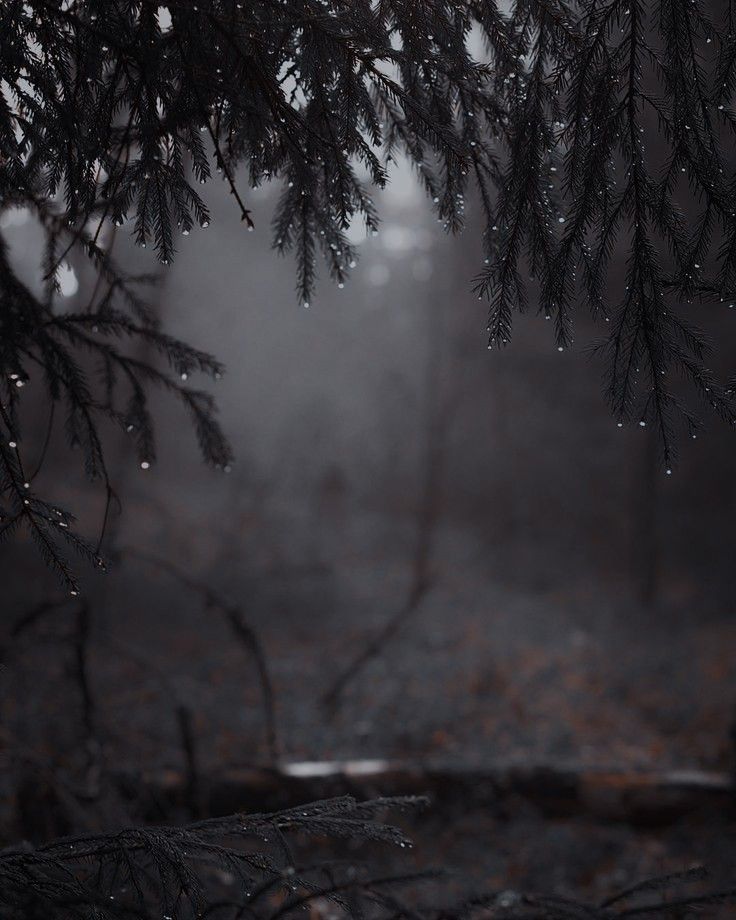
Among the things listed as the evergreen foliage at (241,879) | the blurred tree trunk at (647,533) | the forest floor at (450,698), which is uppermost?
the blurred tree trunk at (647,533)

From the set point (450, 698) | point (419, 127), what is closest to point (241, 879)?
point (419, 127)

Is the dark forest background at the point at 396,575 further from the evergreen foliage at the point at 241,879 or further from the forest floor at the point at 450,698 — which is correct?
the evergreen foliage at the point at 241,879

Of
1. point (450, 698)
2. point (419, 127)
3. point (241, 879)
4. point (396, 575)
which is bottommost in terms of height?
point (241, 879)

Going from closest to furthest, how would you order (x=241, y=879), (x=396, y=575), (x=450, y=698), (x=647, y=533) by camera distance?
(x=241, y=879)
(x=450, y=698)
(x=647, y=533)
(x=396, y=575)

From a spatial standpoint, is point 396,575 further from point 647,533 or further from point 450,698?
point 450,698

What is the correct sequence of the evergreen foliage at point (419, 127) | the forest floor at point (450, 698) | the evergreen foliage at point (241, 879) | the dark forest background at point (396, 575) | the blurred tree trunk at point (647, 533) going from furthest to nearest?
the blurred tree trunk at point (647, 533), the dark forest background at point (396, 575), the forest floor at point (450, 698), the evergreen foliage at point (419, 127), the evergreen foliage at point (241, 879)

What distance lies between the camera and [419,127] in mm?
2377

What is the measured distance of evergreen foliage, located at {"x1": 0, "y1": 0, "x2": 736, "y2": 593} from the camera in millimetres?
2084

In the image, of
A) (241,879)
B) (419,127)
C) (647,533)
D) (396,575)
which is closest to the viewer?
(241,879)

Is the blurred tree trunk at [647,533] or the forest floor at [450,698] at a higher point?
the blurred tree trunk at [647,533]

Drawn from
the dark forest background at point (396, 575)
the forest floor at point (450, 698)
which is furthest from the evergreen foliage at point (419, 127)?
the forest floor at point (450, 698)

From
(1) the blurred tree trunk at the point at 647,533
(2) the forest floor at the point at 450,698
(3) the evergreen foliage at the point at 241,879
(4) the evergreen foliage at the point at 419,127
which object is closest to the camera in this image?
(3) the evergreen foliage at the point at 241,879

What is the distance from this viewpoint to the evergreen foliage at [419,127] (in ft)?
6.84

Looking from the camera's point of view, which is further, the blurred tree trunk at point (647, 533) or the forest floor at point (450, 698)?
the blurred tree trunk at point (647, 533)
